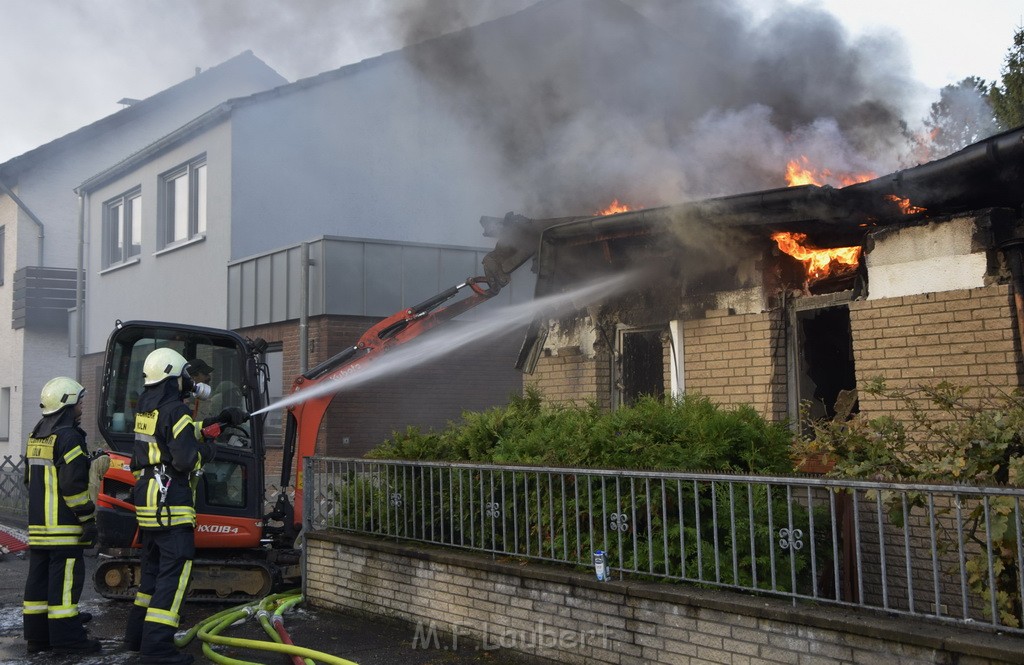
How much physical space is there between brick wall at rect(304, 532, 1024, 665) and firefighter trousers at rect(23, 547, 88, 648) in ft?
6.12

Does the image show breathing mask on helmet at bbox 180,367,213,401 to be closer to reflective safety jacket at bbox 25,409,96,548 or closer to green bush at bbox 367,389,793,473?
reflective safety jacket at bbox 25,409,96,548

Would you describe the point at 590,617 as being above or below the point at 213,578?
above

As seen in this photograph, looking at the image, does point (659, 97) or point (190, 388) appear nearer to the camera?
point (190, 388)

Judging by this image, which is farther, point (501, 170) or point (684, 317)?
point (501, 170)

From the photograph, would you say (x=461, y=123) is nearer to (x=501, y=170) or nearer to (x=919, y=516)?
(x=501, y=170)

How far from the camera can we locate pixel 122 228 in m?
21.7

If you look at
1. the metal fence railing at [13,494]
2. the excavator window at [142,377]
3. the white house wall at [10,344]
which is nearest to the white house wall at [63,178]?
the white house wall at [10,344]

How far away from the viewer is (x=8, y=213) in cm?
2647

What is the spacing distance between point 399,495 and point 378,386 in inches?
316

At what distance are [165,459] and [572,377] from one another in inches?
167

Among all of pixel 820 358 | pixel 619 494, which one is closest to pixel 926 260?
pixel 820 358

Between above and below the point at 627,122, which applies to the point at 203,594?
below

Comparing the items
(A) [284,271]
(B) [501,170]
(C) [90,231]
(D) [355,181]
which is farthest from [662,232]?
(C) [90,231]

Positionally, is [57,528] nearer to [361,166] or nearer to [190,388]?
[190,388]
